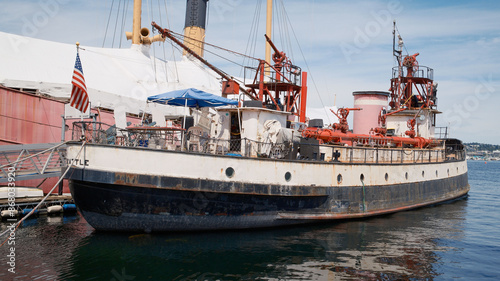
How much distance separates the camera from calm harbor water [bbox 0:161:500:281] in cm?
1006

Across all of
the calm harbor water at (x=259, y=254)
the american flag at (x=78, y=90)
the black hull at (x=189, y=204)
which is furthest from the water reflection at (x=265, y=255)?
the american flag at (x=78, y=90)

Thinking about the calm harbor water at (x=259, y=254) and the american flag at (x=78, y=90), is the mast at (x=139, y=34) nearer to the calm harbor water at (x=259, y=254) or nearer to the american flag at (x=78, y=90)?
the calm harbor water at (x=259, y=254)

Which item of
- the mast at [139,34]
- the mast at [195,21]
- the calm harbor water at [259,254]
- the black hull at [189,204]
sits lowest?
the calm harbor water at [259,254]

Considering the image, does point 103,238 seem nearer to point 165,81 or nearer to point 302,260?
point 302,260

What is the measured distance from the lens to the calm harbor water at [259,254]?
33.0 feet

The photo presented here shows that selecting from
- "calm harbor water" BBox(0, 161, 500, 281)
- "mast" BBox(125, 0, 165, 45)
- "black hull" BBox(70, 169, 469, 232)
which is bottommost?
"calm harbor water" BBox(0, 161, 500, 281)

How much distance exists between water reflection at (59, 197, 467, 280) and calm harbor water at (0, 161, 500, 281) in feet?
0.09

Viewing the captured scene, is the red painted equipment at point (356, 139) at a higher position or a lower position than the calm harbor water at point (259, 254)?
higher

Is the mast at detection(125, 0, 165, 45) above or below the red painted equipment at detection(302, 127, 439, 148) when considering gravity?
above

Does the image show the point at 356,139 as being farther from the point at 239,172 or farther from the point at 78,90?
the point at 78,90

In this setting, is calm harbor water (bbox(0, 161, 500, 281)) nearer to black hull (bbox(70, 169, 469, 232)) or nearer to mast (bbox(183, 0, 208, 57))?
black hull (bbox(70, 169, 469, 232))

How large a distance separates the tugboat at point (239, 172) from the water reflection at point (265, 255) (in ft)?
2.37

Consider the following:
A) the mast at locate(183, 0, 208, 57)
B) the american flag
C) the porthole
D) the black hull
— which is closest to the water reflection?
the black hull

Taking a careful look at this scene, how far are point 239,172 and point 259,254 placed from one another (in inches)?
117
